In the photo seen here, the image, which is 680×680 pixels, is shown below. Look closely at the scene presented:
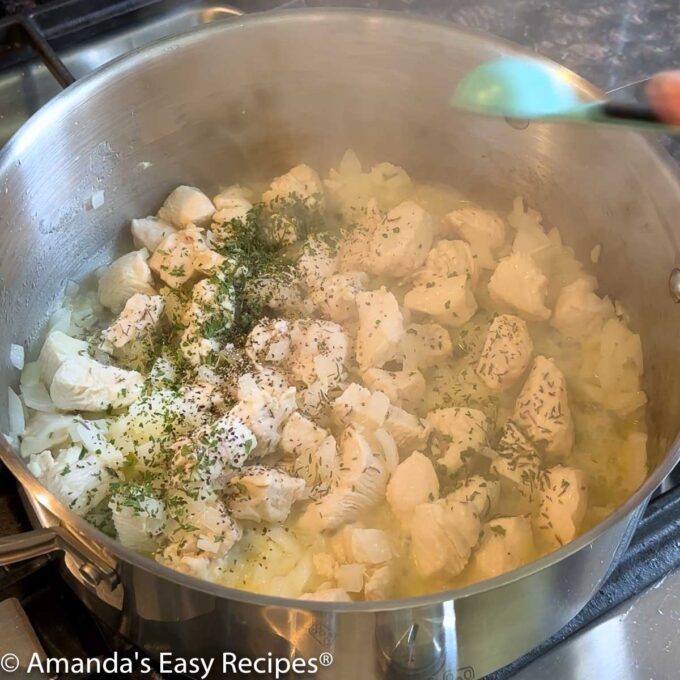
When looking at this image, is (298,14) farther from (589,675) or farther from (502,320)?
(589,675)

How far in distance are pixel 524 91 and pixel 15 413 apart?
119 centimetres

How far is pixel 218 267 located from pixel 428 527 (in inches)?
30.5

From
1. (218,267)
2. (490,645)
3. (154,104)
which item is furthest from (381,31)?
(490,645)

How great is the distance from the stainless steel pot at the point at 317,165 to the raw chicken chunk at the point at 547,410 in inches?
6.8

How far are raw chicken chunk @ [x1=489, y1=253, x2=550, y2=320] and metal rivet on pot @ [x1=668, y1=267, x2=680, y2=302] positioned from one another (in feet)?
0.92

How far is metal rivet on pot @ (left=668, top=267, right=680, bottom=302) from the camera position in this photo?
1.41 meters

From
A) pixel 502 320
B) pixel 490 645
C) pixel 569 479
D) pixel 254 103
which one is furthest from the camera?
pixel 254 103

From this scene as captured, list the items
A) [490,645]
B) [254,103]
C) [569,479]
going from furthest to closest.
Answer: [254,103], [569,479], [490,645]

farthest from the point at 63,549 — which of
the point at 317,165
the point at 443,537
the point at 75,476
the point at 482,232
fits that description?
the point at 317,165

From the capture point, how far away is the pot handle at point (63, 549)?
3.12ft

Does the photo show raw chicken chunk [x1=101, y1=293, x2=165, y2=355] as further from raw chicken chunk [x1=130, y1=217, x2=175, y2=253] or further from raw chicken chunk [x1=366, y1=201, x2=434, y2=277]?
raw chicken chunk [x1=366, y1=201, x2=434, y2=277]

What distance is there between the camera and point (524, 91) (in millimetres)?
1524

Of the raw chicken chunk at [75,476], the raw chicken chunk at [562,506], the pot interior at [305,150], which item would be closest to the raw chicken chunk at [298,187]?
the pot interior at [305,150]

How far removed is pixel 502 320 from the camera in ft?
5.35
